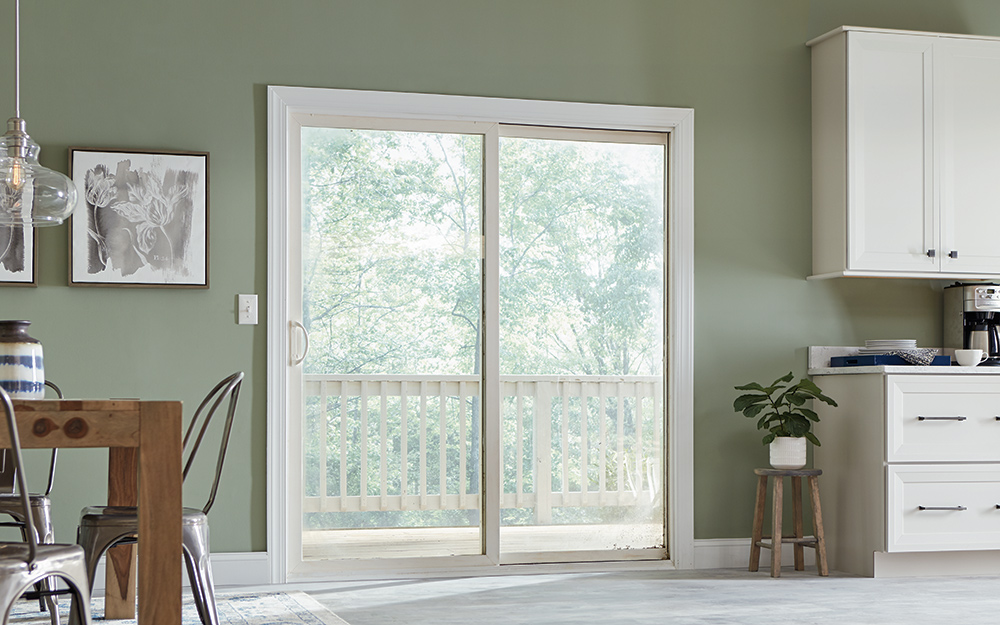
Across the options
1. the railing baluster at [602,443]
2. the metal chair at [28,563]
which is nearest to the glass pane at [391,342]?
the railing baluster at [602,443]

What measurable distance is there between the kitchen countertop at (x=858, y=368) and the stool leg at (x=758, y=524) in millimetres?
566

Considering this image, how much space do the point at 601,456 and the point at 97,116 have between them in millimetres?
2426

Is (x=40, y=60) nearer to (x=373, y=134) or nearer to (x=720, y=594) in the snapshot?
(x=373, y=134)

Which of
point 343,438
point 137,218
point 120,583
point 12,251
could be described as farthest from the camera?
point 343,438

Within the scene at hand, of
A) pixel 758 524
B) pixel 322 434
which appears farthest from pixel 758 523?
pixel 322 434

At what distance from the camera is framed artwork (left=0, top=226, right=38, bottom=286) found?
3.79 meters

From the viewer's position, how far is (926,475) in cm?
407

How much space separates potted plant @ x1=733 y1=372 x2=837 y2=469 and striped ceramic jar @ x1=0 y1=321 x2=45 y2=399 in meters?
2.76

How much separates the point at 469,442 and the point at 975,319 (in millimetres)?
2256

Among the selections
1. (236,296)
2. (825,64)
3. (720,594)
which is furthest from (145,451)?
(825,64)

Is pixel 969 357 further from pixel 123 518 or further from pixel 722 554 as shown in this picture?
pixel 123 518

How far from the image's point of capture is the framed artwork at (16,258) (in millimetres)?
3789

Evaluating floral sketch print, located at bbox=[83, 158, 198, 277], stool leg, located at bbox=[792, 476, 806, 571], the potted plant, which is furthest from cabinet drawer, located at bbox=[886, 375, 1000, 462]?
floral sketch print, located at bbox=[83, 158, 198, 277]

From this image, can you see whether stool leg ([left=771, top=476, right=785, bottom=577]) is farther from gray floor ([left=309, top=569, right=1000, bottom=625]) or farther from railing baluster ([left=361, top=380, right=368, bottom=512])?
railing baluster ([left=361, top=380, right=368, bottom=512])
